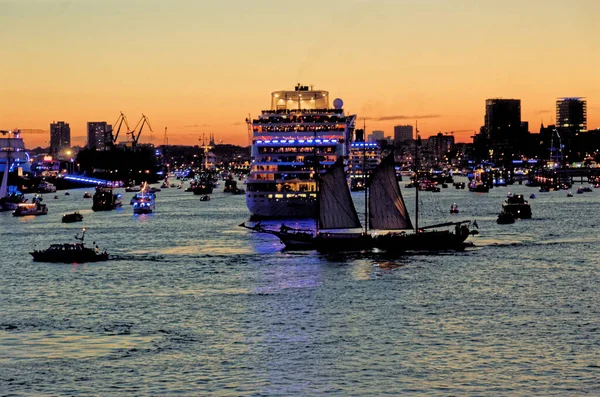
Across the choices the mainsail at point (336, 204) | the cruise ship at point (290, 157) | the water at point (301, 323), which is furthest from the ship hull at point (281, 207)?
the mainsail at point (336, 204)

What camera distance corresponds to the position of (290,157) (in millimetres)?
135625

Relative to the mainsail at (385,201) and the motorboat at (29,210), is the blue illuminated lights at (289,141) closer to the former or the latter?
the mainsail at (385,201)

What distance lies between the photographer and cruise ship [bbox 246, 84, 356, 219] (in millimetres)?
131625

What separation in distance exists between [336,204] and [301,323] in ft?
132

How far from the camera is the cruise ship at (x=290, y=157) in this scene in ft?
432

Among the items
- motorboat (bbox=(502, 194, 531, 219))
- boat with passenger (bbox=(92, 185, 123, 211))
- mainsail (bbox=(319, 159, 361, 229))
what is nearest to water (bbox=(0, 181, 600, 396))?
mainsail (bbox=(319, 159, 361, 229))

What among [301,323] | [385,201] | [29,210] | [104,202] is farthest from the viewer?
[104,202]

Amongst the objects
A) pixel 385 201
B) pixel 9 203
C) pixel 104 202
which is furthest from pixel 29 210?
pixel 385 201

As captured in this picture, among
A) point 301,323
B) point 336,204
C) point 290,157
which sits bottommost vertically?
point 301,323

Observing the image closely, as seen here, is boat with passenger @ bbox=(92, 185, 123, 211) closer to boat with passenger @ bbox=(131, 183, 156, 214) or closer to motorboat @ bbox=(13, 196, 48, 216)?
boat with passenger @ bbox=(131, 183, 156, 214)

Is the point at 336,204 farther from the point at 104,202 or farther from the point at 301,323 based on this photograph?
the point at 104,202

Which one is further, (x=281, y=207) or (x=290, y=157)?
(x=290, y=157)

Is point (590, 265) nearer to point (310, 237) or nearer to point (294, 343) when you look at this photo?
point (310, 237)

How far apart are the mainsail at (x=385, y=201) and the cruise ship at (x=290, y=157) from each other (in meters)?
29.4
